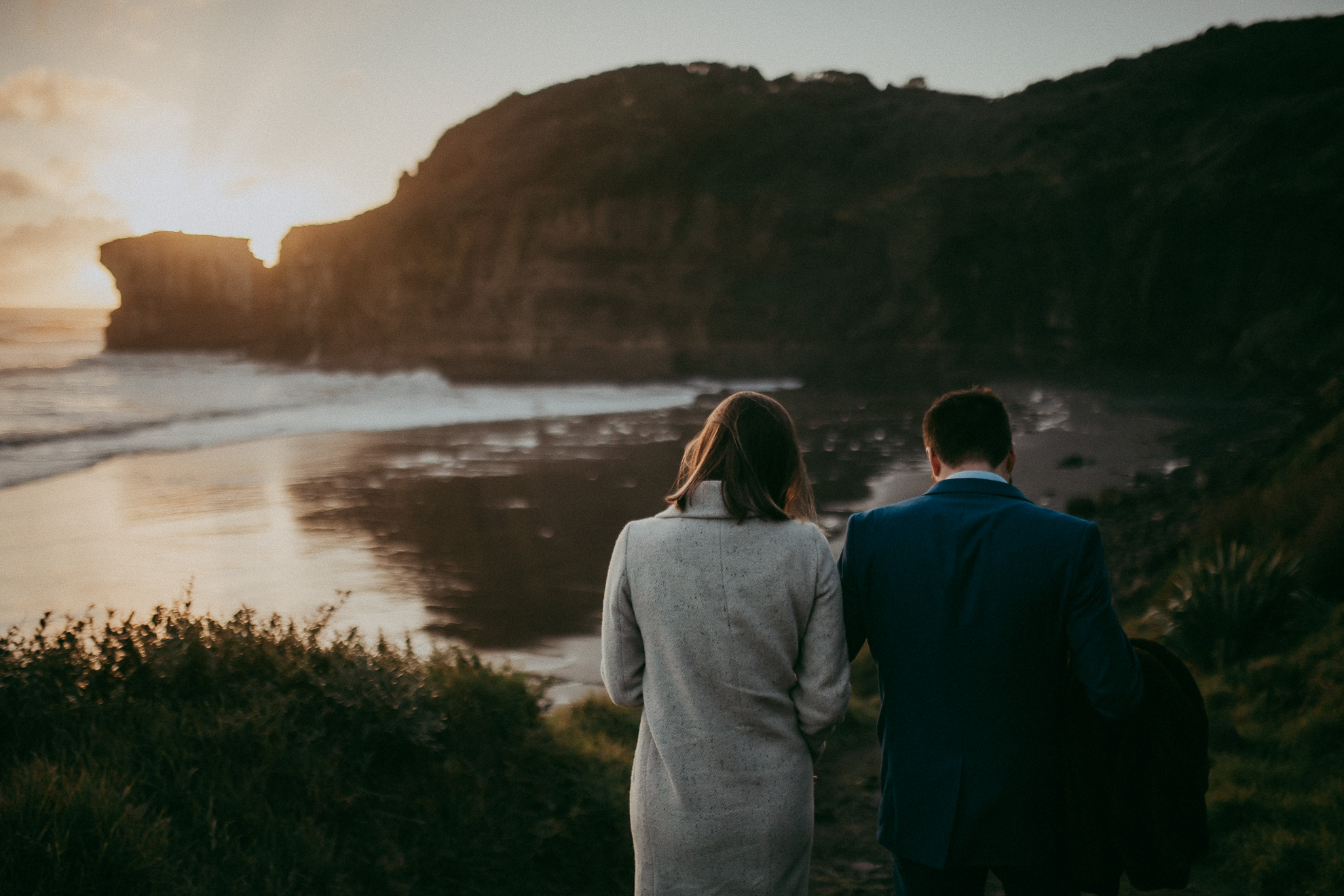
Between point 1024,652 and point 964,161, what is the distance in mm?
49194

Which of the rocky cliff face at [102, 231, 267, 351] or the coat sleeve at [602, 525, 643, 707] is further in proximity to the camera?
the rocky cliff face at [102, 231, 267, 351]

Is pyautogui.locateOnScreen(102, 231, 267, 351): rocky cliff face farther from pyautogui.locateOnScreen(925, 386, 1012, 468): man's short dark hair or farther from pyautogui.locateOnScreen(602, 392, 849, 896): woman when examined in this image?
pyautogui.locateOnScreen(925, 386, 1012, 468): man's short dark hair

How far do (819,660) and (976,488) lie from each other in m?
0.57

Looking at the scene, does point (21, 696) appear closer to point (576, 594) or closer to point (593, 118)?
point (576, 594)

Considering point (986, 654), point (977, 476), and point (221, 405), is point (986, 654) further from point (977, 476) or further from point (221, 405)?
point (221, 405)

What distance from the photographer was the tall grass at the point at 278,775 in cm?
279

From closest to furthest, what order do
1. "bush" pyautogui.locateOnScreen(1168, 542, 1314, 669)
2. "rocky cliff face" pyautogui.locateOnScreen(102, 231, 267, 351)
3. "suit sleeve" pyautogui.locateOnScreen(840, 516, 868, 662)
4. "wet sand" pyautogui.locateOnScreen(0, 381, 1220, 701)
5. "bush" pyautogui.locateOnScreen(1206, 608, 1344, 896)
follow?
"suit sleeve" pyautogui.locateOnScreen(840, 516, 868, 662) < "bush" pyautogui.locateOnScreen(1206, 608, 1344, 896) < "bush" pyautogui.locateOnScreen(1168, 542, 1314, 669) < "wet sand" pyautogui.locateOnScreen(0, 381, 1220, 701) < "rocky cliff face" pyautogui.locateOnScreen(102, 231, 267, 351)

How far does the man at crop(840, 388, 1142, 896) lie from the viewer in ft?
6.33

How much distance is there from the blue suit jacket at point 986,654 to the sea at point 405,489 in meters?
3.64

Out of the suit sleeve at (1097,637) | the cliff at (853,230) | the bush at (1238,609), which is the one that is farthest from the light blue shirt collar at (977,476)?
the cliff at (853,230)

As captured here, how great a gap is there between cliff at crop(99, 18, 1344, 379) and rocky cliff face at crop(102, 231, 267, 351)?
2568 mm

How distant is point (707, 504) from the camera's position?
6.29 feet

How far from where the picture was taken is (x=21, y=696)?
343 centimetres

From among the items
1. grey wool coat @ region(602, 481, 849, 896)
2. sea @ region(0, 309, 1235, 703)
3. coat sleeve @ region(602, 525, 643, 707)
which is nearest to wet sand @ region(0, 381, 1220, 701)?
sea @ region(0, 309, 1235, 703)
